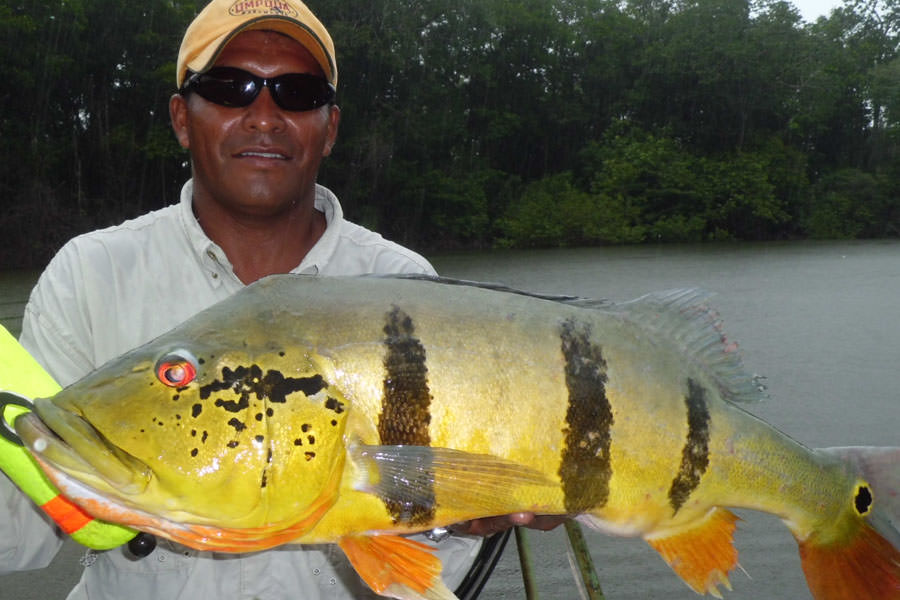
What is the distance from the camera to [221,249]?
2.90 m

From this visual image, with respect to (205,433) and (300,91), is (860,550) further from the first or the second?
(300,91)

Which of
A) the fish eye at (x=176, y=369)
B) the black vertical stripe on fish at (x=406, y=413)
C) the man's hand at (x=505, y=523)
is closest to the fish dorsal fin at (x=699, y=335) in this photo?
the man's hand at (x=505, y=523)

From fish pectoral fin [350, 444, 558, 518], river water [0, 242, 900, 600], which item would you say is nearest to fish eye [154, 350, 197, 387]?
fish pectoral fin [350, 444, 558, 518]

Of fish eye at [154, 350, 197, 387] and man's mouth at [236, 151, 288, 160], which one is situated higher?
man's mouth at [236, 151, 288, 160]

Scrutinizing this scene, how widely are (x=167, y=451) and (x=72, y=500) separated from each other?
20 centimetres

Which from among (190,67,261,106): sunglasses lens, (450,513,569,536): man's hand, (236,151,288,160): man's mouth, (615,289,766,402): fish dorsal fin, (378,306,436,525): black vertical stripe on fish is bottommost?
(450,513,569,536): man's hand

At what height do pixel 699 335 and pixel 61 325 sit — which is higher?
pixel 699 335

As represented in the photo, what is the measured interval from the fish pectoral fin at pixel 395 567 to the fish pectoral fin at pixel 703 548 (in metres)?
0.55

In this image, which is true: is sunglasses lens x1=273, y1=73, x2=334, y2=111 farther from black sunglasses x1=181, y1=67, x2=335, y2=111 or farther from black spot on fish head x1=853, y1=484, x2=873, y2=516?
black spot on fish head x1=853, y1=484, x2=873, y2=516

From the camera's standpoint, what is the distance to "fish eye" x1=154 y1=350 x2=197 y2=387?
175 cm

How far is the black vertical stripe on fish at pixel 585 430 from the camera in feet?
6.18

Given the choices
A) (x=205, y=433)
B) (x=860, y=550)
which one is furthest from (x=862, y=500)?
(x=205, y=433)

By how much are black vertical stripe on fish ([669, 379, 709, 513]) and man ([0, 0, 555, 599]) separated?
1.02 m

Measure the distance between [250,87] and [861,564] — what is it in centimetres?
227
